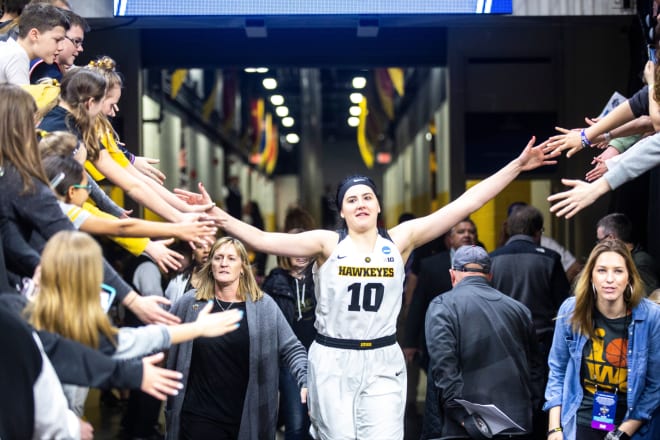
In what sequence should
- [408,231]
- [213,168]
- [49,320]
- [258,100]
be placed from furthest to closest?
1. [258,100]
2. [213,168]
3. [408,231]
4. [49,320]

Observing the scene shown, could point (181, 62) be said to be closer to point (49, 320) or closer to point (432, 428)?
point (432, 428)

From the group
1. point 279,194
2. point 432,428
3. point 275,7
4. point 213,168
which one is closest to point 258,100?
point 213,168

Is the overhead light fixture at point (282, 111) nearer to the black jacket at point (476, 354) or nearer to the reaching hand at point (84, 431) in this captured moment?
Answer: the black jacket at point (476, 354)

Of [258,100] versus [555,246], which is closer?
[555,246]

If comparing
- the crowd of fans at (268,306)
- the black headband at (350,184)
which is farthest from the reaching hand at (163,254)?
the black headband at (350,184)

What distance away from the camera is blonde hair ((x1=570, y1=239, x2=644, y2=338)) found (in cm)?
611

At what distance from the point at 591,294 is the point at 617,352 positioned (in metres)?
0.35

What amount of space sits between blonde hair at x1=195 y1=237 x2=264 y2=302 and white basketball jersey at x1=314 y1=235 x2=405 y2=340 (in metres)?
1.00

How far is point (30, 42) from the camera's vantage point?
5805mm

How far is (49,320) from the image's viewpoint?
4168 millimetres

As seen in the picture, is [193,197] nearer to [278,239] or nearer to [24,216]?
[278,239]

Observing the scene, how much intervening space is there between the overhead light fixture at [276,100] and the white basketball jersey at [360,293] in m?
29.0

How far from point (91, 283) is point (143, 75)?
8.11m

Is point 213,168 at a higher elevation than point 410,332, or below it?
higher
